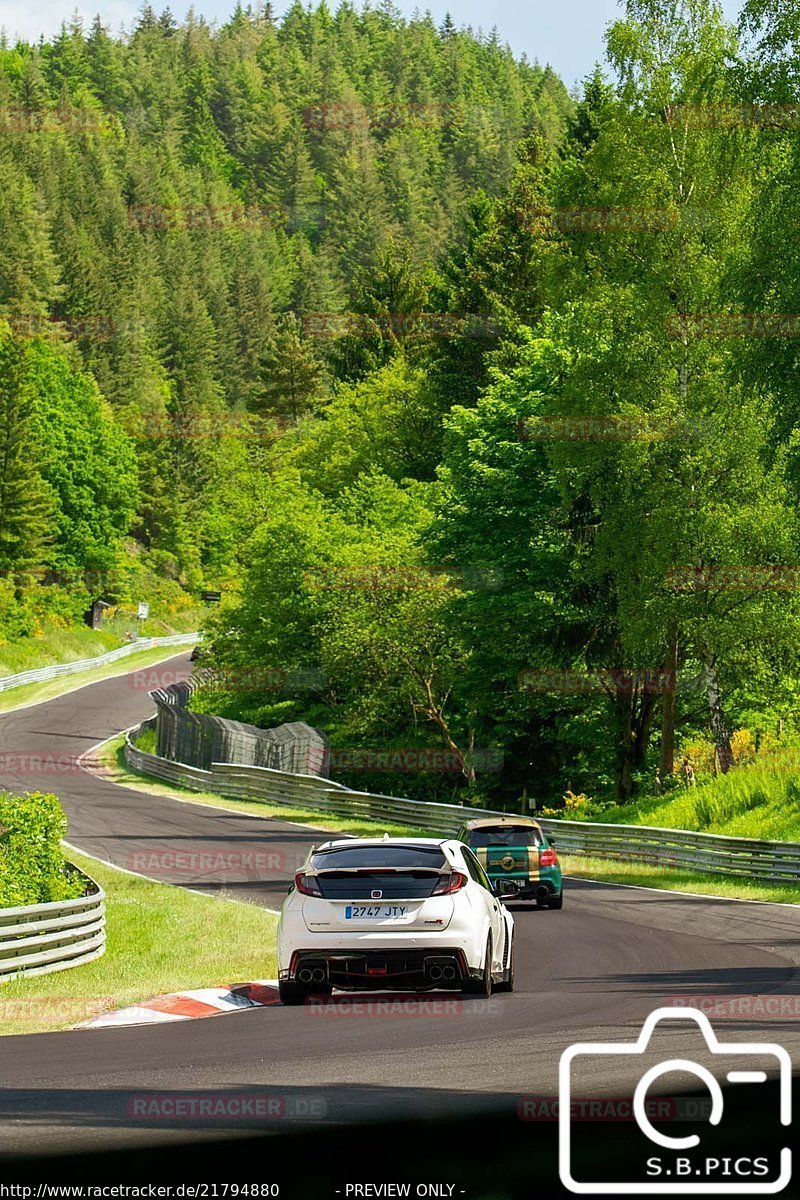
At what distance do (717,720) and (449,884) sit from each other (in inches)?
1105

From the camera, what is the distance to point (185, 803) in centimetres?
5031

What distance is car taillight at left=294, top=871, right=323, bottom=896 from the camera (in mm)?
13688

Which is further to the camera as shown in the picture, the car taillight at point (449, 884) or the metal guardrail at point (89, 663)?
the metal guardrail at point (89, 663)

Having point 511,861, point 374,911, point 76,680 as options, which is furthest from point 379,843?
point 76,680

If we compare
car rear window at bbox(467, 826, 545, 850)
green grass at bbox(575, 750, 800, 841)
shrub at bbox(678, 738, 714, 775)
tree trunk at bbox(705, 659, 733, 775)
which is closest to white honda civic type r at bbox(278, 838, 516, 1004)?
car rear window at bbox(467, 826, 545, 850)

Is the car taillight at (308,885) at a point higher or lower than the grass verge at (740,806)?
higher

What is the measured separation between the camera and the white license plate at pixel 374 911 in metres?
13.4

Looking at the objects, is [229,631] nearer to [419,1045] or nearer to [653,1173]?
[419,1045]

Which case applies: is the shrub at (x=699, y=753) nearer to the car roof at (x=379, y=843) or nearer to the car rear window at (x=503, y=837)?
the car rear window at (x=503, y=837)

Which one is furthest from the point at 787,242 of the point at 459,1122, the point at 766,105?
the point at 459,1122

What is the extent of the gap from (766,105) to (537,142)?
55025 millimetres

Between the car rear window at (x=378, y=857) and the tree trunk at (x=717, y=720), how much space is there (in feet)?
86.2

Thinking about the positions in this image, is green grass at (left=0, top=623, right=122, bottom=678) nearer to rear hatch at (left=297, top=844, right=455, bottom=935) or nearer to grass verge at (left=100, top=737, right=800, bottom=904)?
grass verge at (left=100, top=737, right=800, bottom=904)

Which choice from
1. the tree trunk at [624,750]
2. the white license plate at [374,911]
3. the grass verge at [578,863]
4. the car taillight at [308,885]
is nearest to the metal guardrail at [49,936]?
the car taillight at [308,885]
